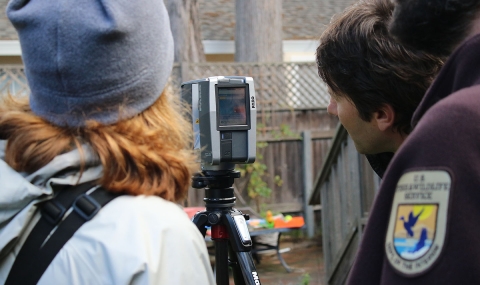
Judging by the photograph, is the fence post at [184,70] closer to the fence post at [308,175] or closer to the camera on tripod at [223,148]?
the fence post at [308,175]

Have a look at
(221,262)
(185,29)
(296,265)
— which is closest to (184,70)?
(185,29)

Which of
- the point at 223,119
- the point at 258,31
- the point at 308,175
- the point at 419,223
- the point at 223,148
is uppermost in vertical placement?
the point at 258,31

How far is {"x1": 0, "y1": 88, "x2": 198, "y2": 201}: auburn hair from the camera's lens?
1.28 metres

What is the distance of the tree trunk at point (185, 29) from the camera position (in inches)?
394

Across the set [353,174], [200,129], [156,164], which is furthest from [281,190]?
[156,164]

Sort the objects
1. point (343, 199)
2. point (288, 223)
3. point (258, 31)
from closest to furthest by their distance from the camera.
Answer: point (343, 199), point (288, 223), point (258, 31)

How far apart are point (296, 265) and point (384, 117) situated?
6.59 meters

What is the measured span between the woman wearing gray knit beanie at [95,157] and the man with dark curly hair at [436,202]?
1.22ft

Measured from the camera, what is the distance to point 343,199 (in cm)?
481

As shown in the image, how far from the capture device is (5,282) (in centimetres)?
119

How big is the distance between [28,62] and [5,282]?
43cm

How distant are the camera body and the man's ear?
1672 mm

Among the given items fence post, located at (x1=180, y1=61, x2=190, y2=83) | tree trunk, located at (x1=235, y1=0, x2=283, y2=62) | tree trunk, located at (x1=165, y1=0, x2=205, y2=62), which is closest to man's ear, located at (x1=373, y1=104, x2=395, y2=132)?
fence post, located at (x1=180, y1=61, x2=190, y2=83)

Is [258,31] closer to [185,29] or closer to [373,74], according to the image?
[185,29]
